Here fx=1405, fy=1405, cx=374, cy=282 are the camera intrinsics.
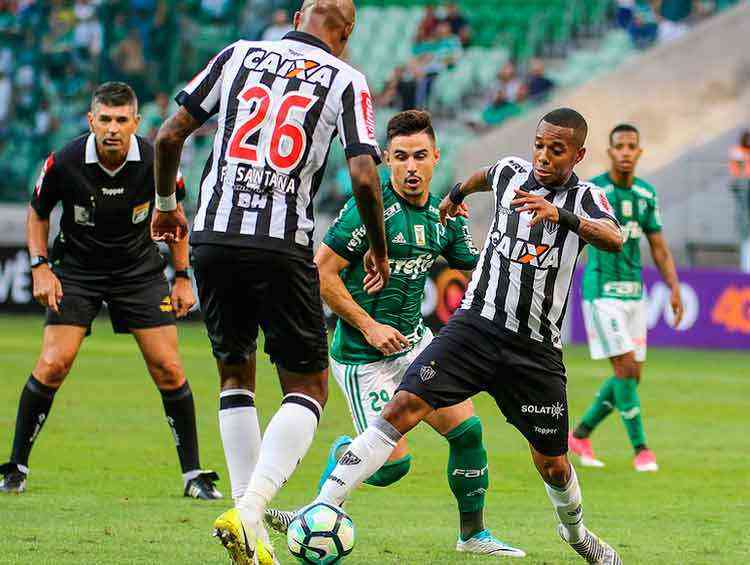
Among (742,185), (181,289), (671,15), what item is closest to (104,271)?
(181,289)

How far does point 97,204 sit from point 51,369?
0.97 meters

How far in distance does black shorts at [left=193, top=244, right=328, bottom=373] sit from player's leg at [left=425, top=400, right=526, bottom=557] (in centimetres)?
101

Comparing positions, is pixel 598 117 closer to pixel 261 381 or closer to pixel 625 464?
pixel 261 381

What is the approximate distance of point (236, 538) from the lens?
17.0 feet

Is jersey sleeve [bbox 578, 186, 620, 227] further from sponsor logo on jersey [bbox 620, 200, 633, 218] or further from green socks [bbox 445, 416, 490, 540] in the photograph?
sponsor logo on jersey [bbox 620, 200, 633, 218]

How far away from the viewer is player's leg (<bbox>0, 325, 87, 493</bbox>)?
7.80 metres

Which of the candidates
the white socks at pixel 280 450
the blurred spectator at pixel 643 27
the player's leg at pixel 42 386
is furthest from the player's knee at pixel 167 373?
the blurred spectator at pixel 643 27

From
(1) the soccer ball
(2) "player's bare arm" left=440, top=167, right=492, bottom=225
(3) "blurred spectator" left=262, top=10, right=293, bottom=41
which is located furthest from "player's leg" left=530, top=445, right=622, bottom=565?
→ (3) "blurred spectator" left=262, top=10, right=293, bottom=41

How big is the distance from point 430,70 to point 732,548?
19.1 meters

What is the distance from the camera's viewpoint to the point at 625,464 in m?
10.1

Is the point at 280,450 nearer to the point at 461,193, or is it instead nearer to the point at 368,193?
the point at 368,193

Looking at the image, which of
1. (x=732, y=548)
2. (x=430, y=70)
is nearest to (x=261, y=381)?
(x=732, y=548)

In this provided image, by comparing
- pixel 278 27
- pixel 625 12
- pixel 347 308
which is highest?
pixel 625 12

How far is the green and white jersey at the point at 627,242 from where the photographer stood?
412 inches
